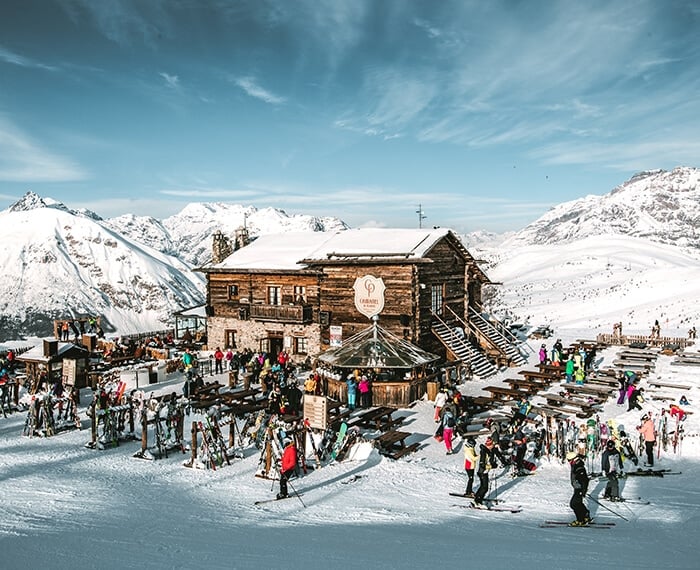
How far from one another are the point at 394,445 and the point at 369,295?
13.7 meters

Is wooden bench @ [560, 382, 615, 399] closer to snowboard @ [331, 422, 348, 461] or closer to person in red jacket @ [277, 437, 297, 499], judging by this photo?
snowboard @ [331, 422, 348, 461]

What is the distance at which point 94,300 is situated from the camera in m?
78.9

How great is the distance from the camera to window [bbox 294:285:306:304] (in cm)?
3273

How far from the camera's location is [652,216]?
147625 millimetres

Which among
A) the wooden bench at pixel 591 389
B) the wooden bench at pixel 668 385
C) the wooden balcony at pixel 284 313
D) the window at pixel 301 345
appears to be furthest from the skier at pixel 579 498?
the window at pixel 301 345

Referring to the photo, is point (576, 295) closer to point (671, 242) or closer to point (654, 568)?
point (654, 568)

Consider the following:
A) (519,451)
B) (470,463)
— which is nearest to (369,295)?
(519,451)

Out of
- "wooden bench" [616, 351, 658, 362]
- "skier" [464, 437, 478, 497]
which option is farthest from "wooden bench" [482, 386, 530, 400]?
"wooden bench" [616, 351, 658, 362]

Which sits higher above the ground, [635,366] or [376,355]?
[376,355]

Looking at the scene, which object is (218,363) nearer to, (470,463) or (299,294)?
(299,294)

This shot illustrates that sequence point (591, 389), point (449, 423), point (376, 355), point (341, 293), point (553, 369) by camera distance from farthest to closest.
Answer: point (341, 293)
point (553, 369)
point (376, 355)
point (591, 389)
point (449, 423)

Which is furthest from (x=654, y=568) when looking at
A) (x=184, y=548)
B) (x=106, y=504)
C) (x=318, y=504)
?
(x=106, y=504)

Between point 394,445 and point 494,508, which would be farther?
point 394,445

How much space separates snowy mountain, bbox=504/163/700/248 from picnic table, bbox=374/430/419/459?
127 meters
